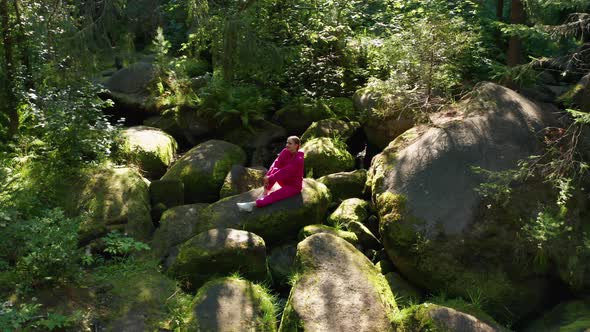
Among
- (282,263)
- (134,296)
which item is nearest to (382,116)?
(282,263)

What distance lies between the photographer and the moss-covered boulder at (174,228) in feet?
26.5

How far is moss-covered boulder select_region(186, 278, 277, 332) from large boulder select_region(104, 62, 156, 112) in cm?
716

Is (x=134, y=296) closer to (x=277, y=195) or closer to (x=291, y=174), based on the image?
(x=277, y=195)

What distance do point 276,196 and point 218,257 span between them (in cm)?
158

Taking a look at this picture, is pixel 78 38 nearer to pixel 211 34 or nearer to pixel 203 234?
pixel 211 34

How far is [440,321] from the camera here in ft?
19.2

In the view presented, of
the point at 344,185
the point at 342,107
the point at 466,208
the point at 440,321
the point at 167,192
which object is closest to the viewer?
the point at 440,321

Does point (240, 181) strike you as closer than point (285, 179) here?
No

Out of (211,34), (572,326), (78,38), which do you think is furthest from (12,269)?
(572,326)

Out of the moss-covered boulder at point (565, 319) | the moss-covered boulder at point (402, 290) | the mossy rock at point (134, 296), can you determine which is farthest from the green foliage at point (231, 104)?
the moss-covered boulder at point (565, 319)

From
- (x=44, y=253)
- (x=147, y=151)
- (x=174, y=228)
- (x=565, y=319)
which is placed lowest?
(x=565, y=319)

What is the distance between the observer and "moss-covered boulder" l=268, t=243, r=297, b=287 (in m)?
Answer: 7.68

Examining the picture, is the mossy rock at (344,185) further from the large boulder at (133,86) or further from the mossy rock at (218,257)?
the large boulder at (133,86)

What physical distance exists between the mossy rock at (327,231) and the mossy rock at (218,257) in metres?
0.88
